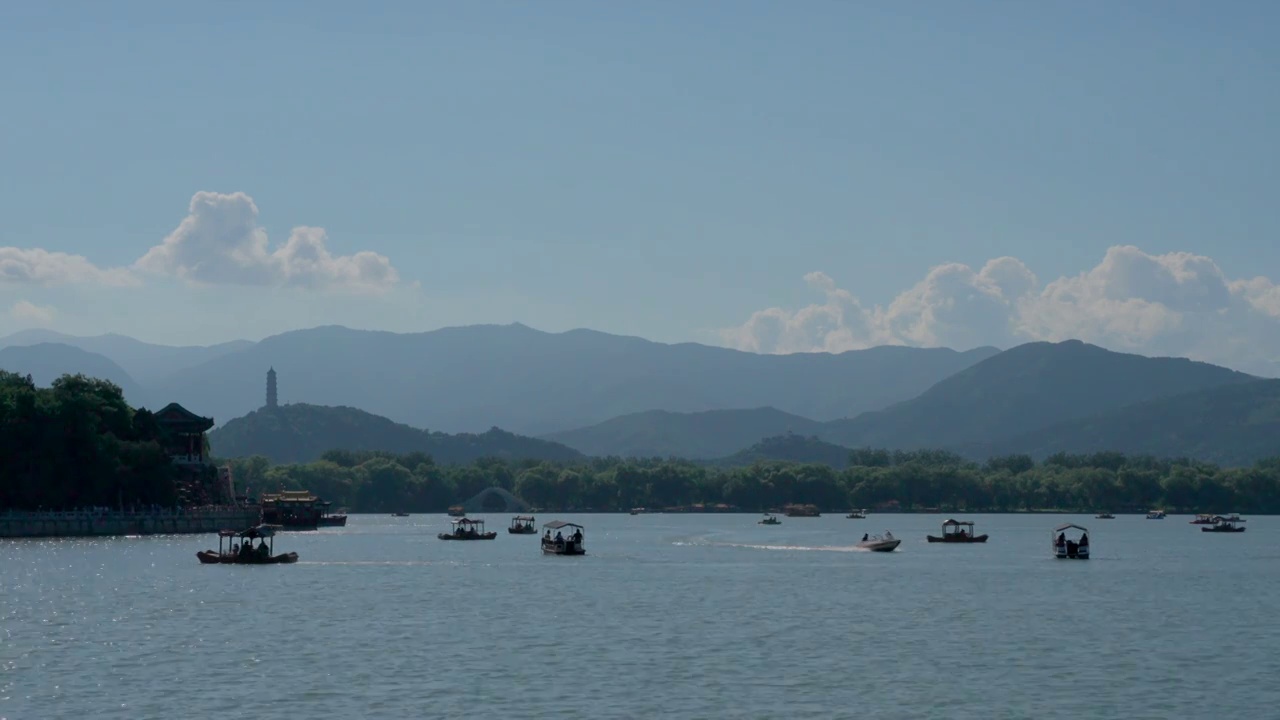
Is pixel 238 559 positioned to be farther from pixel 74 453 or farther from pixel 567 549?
pixel 74 453

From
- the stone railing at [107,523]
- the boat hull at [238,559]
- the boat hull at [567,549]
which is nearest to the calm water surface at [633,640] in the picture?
the boat hull at [238,559]

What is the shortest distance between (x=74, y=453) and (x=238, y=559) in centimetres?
5220

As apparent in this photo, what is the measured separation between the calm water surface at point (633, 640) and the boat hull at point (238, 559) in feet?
5.05

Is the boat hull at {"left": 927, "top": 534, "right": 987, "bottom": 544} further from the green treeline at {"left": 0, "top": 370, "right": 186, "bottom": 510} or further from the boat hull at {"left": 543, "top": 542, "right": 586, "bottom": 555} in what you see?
the green treeline at {"left": 0, "top": 370, "right": 186, "bottom": 510}

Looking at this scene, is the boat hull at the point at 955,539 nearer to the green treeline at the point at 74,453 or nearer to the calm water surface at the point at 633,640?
the calm water surface at the point at 633,640

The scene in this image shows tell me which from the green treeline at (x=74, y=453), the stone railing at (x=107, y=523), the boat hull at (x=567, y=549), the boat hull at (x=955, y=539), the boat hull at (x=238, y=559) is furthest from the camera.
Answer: the boat hull at (x=955, y=539)

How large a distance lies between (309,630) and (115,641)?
887cm

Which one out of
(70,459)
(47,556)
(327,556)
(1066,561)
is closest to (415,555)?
(327,556)

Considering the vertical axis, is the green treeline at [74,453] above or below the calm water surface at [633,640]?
above

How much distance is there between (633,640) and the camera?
233 ft

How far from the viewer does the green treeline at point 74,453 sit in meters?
169

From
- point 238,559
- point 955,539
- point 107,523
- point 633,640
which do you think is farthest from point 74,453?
point 633,640

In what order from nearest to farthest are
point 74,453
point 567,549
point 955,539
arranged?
point 567,549 < point 74,453 < point 955,539

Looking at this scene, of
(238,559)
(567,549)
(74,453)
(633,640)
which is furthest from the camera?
(74,453)
